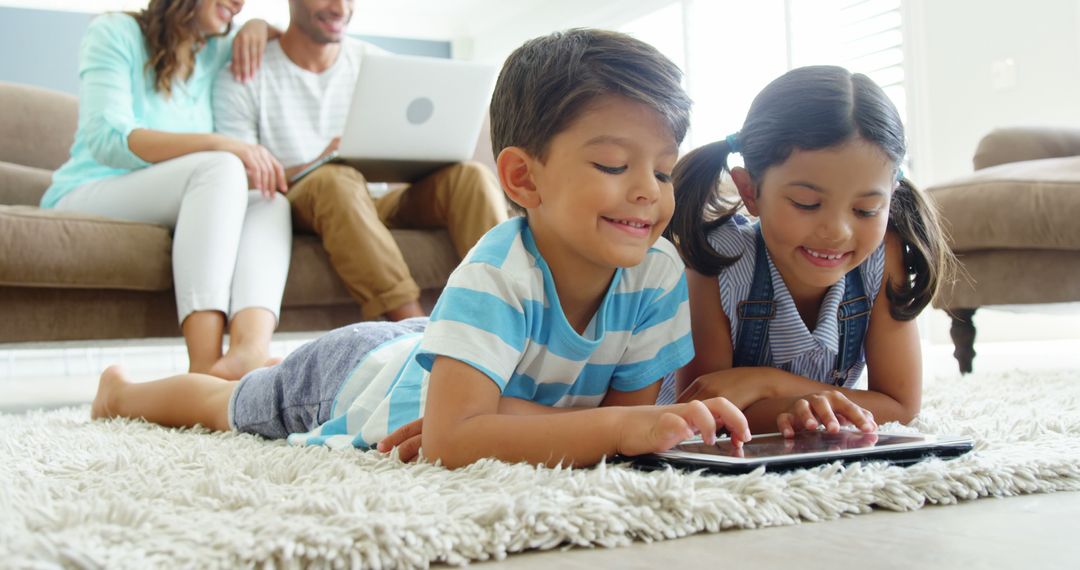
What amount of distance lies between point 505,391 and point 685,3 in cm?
461

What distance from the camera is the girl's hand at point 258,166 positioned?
6.66 feet

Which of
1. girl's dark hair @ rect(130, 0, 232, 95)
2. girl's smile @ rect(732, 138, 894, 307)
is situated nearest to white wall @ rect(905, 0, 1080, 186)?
girl's smile @ rect(732, 138, 894, 307)

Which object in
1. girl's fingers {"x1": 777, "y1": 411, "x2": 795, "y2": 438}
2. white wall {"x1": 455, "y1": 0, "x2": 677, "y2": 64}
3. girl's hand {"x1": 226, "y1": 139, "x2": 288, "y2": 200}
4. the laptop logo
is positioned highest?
white wall {"x1": 455, "y1": 0, "x2": 677, "y2": 64}

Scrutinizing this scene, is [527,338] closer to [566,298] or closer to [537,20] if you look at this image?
[566,298]

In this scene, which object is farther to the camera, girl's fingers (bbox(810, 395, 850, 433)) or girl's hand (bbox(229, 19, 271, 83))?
girl's hand (bbox(229, 19, 271, 83))

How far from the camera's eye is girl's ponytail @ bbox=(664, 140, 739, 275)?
1.17 meters

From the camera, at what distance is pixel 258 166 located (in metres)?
2.03

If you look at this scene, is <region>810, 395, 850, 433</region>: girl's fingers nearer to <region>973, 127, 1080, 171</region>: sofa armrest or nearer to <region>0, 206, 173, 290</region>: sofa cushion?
<region>0, 206, 173, 290</region>: sofa cushion

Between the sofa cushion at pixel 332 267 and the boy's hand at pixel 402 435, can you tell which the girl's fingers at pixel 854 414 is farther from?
the sofa cushion at pixel 332 267

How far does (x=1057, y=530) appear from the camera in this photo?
2.17 ft

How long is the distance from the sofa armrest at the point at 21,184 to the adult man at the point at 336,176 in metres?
0.69

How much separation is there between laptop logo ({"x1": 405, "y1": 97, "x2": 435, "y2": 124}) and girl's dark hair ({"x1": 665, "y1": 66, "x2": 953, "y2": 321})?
101cm

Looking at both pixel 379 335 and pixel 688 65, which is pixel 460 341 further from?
pixel 688 65

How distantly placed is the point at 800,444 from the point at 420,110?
144 centimetres
